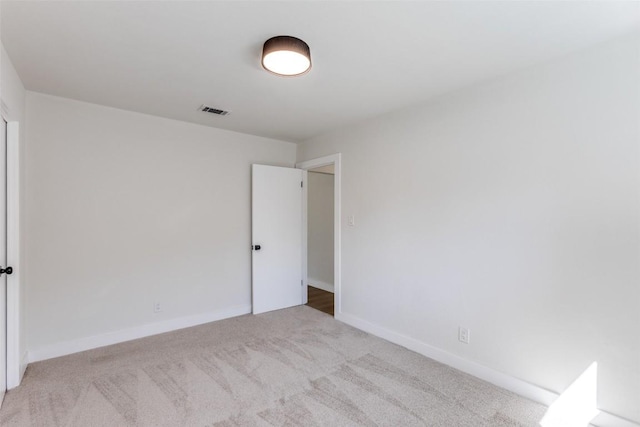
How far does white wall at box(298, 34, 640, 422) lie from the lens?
75.0 inches

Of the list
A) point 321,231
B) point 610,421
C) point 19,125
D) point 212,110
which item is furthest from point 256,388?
point 321,231

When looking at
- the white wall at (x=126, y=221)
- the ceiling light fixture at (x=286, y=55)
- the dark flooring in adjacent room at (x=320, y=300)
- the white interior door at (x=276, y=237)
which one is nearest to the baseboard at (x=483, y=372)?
the dark flooring in adjacent room at (x=320, y=300)

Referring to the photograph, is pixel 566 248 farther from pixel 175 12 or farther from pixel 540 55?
pixel 175 12

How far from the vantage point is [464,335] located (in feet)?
8.70

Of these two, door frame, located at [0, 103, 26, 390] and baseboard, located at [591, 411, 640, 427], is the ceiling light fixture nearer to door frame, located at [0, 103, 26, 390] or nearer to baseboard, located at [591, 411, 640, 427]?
door frame, located at [0, 103, 26, 390]

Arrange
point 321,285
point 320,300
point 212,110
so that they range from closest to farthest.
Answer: point 212,110 < point 320,300 < point 321,285

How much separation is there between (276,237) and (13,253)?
2608 mm

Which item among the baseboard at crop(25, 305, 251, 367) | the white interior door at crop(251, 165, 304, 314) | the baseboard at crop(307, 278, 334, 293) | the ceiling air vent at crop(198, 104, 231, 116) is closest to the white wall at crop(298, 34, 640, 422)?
the white interior door at crop(251, 165, 304, 314)

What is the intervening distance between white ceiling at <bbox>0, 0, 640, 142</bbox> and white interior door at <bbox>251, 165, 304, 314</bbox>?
148 cm

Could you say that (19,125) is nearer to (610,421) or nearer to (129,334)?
(129,334)

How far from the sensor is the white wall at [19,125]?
2.09 m

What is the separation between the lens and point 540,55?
2.12 metres

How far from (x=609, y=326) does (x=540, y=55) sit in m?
1.80

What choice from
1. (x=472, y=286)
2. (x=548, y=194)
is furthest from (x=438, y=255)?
(x=548, y=194)
